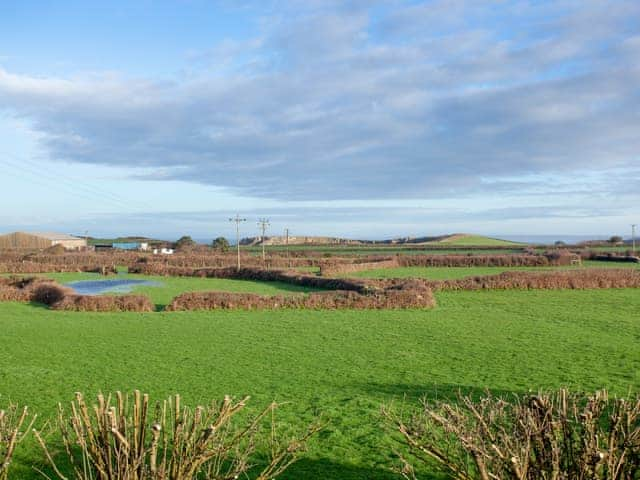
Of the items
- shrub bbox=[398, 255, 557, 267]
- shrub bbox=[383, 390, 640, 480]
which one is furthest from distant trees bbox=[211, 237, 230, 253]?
shrub bbox=[383, 390, 640, 480]

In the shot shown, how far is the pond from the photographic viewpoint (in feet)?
106

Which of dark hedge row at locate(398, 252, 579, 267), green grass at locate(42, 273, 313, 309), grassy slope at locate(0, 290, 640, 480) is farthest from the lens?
dark hedge row at locate(398, 252, 579, 267)

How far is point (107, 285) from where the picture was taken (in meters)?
35.2

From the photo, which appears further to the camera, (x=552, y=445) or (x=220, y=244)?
(x=220, y=244)

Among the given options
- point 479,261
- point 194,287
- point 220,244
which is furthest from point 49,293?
point 220,244

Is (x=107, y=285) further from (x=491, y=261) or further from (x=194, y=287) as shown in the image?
(x=491, y=261)

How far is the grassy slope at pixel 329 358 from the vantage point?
944cm

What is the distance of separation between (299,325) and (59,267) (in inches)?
1359

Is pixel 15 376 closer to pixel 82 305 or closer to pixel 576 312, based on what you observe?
pixel 82 305

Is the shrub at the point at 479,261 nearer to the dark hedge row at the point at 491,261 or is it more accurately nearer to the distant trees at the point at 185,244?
the dark hedge row at the point at 491,261

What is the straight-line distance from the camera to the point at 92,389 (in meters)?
10.5

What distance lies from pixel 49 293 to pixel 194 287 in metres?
8.76

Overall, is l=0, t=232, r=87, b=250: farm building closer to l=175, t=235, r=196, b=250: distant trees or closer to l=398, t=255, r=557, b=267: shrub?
l=175, t=235, r=196, b=250: distant trees

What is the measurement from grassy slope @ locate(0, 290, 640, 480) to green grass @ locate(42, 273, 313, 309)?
7831 millimetres
